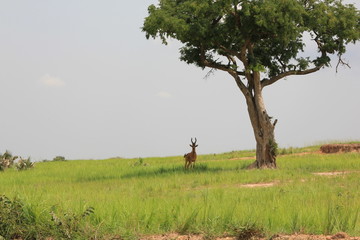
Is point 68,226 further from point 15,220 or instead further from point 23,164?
point 23,164

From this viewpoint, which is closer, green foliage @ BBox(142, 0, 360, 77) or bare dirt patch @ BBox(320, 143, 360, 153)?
green foliage @ BBox(142, 0, 360, 77)

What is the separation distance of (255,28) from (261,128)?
4.75 meters

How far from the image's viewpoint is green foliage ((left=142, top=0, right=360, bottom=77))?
78.4 ft

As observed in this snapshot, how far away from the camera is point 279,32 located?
2442cm

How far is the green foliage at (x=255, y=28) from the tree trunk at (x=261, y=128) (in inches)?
54.2

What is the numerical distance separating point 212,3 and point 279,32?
3205 millimetres

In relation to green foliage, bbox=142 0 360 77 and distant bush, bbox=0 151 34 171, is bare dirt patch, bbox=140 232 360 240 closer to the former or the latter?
green foliage, bbox=142 0 360 77

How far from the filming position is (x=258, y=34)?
25.5 metres

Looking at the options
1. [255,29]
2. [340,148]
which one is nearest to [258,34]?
[255,29]

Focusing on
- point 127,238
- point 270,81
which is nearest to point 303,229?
point 127,238

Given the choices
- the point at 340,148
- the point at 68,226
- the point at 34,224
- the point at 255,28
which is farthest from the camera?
the point at 340,148

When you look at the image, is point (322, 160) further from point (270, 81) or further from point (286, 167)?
point (270, 81)

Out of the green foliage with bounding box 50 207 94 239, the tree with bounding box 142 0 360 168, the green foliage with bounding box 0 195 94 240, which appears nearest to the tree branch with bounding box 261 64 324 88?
the tree with bounding box 142 0 360 168

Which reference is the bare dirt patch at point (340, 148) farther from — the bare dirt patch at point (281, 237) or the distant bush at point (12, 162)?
the bare dirt patch at point (281, 237)
